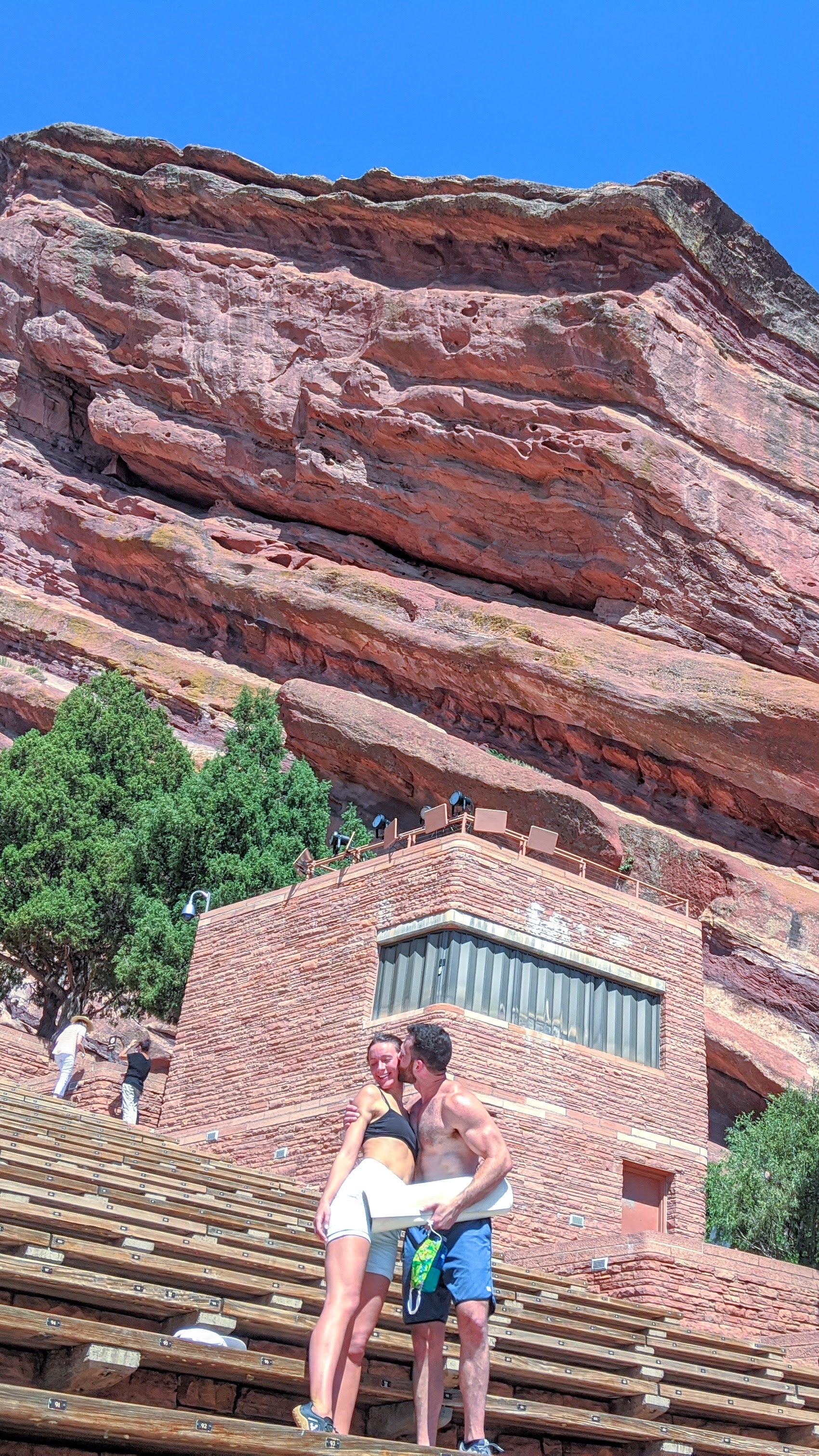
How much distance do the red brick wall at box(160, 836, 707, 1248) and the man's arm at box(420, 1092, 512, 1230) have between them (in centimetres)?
1169

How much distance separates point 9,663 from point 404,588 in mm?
12232

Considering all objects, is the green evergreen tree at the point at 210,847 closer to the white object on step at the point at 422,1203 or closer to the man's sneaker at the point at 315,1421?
the white object on step at the point at 422,1203

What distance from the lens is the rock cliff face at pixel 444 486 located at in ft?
126

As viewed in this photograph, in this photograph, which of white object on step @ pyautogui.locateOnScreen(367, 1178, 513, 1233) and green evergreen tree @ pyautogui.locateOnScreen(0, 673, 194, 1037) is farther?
green evergreen tree @ pyautogui.locateOnScreen(0, 673, 194, 1037)

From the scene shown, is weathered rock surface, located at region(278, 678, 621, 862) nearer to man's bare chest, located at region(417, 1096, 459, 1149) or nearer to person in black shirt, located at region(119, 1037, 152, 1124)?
person in black shirt, located at region(119, 1037, 152, 1124)

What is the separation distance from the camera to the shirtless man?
6348mm

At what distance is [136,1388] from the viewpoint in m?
6.55

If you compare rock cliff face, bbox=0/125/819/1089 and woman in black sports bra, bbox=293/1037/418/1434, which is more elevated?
rock cliff face, bbox=0/125/819/1089

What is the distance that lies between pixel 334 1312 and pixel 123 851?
80.8 feet

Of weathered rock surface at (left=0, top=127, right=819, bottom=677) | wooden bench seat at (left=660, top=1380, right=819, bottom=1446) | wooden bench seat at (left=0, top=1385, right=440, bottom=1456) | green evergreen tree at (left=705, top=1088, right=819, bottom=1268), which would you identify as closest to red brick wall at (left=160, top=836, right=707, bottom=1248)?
green evergreen tree at (left=705, top=1088, right=819, bottom=1268)

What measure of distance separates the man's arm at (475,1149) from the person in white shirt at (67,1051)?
12195 mm

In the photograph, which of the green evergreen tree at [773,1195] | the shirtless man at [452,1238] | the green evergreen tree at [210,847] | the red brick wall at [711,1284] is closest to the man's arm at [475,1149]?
the shirtless man at [452,1238]

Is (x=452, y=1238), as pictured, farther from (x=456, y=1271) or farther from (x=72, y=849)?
(x=72, y=849)

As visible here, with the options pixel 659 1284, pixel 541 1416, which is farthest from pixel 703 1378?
pixel 659 1284
